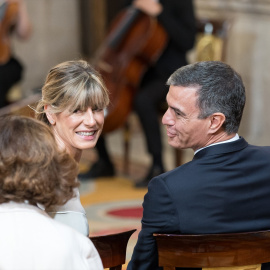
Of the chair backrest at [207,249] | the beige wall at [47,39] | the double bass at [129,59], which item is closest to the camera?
the chair backrest at [207,249]

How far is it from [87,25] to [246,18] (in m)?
2.56

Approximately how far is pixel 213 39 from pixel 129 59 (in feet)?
2.54

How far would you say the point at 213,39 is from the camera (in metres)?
5.83

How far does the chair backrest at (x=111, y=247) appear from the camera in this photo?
2.06 meters

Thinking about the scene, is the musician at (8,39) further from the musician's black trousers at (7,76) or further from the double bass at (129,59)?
the double bass at (129,59)

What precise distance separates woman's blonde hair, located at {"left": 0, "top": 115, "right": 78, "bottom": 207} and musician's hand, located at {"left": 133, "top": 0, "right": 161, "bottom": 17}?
379 centimetres

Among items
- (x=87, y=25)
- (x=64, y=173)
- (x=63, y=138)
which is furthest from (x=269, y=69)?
(x=64, y=173)

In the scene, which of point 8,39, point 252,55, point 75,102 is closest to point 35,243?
point 75,102

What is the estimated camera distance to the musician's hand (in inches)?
215

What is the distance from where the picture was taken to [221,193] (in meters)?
2.15

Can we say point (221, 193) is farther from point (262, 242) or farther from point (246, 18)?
point (246, 18)

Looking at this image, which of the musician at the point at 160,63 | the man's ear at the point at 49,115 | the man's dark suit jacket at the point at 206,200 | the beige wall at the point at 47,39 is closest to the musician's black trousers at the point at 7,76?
the musician at the point at 160,63

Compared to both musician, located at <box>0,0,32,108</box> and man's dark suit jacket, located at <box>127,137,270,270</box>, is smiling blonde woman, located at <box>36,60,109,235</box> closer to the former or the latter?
man's dark suit jacket, located at <box>127,137,270,270</box>

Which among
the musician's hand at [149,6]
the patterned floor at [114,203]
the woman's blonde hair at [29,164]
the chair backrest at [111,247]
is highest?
the woman's blonde hair at [29,164]
